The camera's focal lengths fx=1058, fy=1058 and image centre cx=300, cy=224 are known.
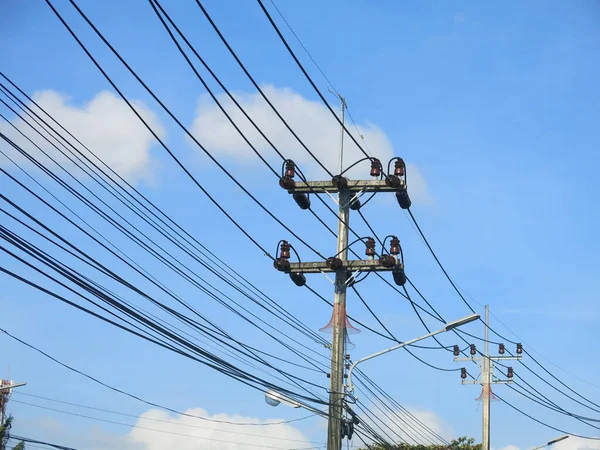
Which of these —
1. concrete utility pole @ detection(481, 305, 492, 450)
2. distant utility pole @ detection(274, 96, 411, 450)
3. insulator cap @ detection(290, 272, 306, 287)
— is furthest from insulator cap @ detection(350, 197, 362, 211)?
concrete utility pole @ detection(481, 305, 492, 450)

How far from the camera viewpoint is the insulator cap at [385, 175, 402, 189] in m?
24.9

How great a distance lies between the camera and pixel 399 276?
2594cm

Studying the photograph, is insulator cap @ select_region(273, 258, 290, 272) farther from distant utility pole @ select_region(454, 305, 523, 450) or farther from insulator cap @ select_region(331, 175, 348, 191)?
distant utility pole @ select_region(454, 305, 523, 450)

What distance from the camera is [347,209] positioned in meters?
25.5

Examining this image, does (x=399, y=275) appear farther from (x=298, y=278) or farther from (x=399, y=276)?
(x=298, y=278)

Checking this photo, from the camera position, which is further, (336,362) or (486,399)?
(486,399)

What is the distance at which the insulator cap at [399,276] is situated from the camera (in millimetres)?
25516

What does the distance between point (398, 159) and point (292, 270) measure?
3.67 metres

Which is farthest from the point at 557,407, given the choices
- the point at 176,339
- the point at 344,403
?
the point at 176,339

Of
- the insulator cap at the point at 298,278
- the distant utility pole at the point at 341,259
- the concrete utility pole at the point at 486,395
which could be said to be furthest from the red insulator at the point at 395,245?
the concrete utility pole at the point at 486,395

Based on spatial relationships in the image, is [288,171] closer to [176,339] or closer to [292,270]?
[292,270]

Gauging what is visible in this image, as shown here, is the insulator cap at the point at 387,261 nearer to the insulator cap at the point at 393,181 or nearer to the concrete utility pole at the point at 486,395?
the insulator cap at the point at 393,181

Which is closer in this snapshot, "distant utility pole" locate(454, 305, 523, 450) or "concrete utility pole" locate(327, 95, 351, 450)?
"concrete utility pole" locate(327, 95, 351, 450)

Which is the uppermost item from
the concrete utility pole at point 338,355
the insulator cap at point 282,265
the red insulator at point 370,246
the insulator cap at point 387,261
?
the red insulator at point 370,246
